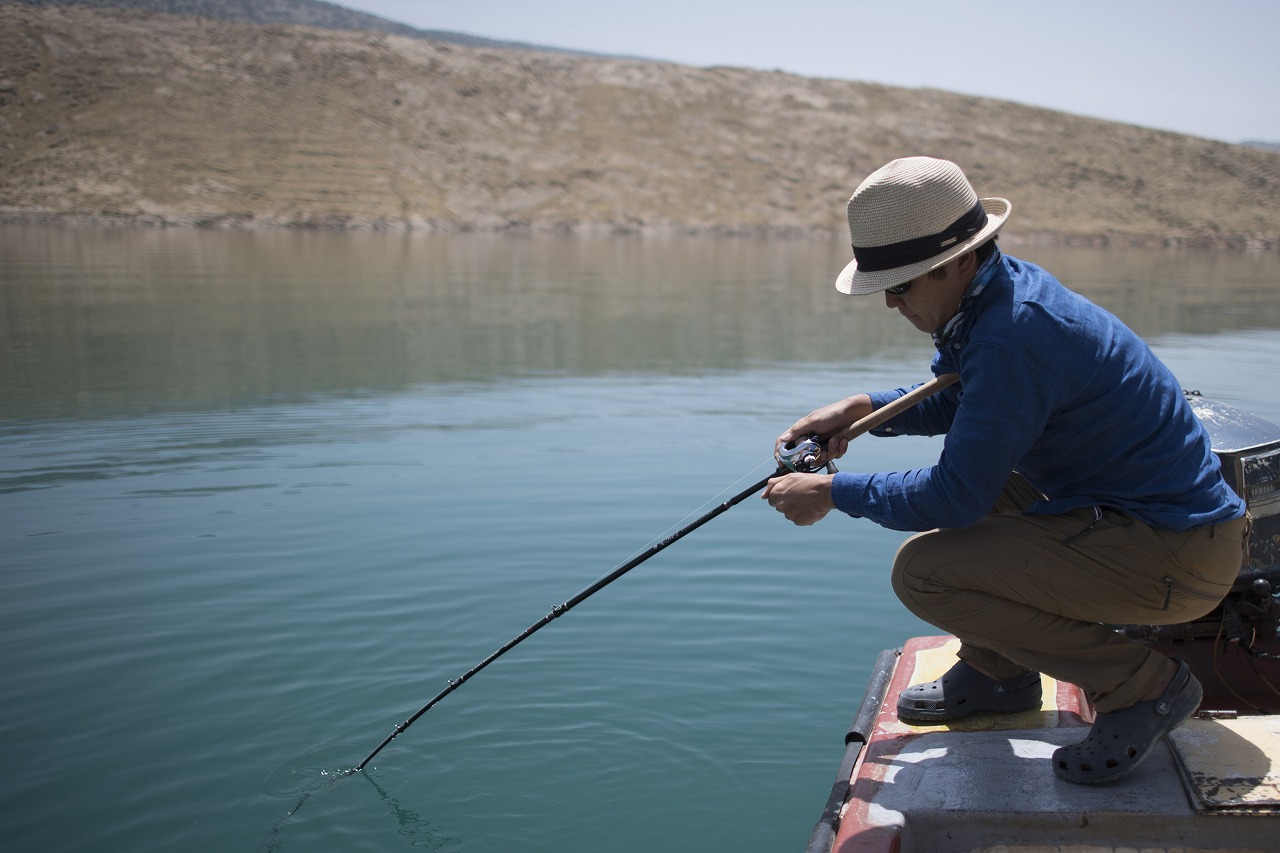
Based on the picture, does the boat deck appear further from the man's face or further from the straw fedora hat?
the straw fedora hat

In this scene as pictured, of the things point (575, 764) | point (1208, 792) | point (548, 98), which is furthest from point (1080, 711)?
point (548, 98)

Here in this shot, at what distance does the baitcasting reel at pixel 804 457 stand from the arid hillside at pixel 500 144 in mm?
46943

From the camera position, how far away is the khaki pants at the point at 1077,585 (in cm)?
319

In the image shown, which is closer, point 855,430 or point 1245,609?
point 855,430

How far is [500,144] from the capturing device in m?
60.4

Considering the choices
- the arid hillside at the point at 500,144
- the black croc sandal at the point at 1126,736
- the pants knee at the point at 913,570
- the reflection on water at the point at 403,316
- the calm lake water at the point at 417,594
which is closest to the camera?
the black croc sandal at the point at 1126,736

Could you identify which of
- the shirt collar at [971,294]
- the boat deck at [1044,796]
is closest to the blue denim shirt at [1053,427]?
the shirt collar at [971,294]

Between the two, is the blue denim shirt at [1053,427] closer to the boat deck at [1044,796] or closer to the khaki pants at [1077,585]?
the khaki pants at [1077,585]

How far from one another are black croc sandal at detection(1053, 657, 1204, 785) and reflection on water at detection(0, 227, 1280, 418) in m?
9.88

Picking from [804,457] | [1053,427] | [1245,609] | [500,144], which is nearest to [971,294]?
[1053,427]

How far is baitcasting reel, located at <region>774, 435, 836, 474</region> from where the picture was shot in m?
3.67

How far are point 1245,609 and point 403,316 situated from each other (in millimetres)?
16388

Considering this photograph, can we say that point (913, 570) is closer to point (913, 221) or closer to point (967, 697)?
point (967, 697)

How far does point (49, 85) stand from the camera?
54.2 meters
